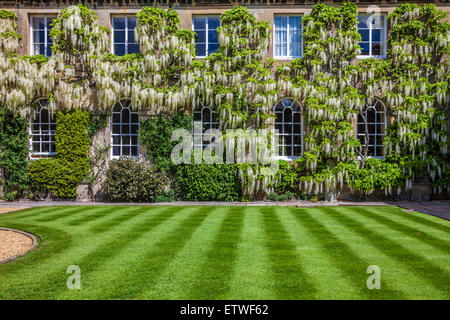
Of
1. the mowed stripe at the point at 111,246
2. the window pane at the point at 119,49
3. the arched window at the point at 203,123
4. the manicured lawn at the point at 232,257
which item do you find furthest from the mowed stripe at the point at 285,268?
the window pane at the point at 119,49

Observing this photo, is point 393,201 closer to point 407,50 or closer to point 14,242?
point 407,50

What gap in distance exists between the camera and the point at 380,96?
1381 cm

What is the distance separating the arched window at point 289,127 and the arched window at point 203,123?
2.36 metres

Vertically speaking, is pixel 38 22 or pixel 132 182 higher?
pixel 38 22

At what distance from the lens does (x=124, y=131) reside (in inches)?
560

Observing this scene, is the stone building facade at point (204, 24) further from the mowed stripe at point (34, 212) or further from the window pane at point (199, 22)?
the mowed stripe at point (34, 212)

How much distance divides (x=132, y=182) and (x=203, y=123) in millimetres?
3414

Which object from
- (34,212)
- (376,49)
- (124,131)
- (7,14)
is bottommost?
(34,212)

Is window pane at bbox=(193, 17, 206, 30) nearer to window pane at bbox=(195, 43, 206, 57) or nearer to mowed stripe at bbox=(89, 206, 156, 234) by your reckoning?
window pane at bbox=(195, 43, 206, 57)

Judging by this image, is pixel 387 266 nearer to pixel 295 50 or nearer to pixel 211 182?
pixel 211 182

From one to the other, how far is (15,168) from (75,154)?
2.24m

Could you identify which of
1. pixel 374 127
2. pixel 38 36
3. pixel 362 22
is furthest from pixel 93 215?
pixel 362 22

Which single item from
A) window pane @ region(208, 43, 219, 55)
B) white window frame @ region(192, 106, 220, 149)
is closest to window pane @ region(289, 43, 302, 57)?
window pane @ region(208, 43, 219, 55)

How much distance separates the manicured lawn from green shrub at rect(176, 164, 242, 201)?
12.8 feet
